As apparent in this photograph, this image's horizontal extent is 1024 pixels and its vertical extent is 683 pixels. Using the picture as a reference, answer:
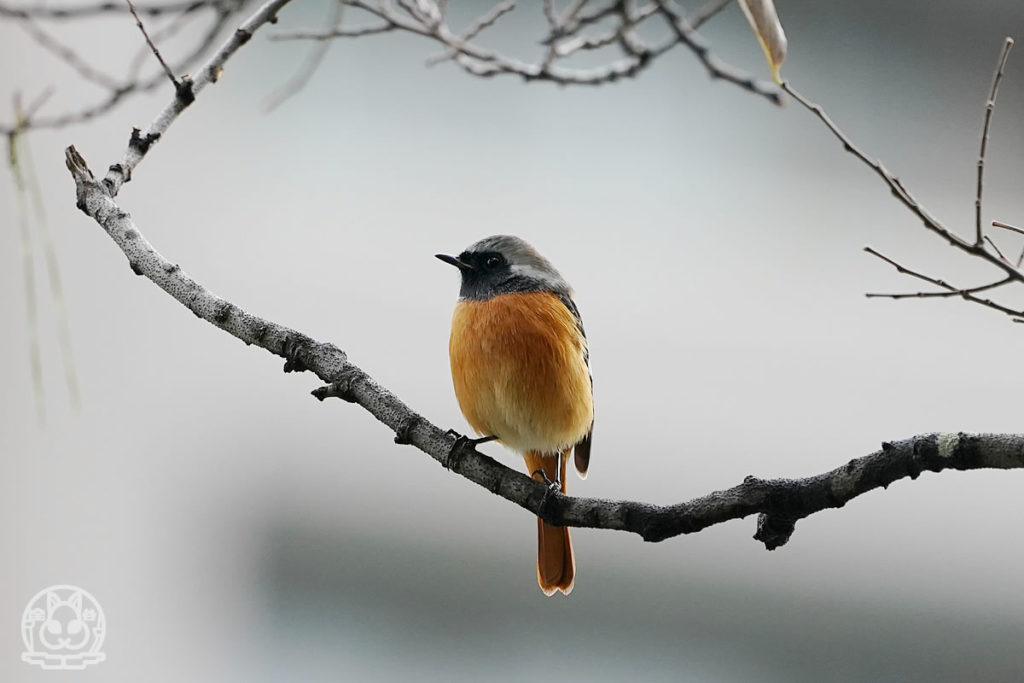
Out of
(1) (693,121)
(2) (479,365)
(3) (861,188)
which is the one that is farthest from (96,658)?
(3) (861,188)

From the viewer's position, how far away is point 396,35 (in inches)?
333

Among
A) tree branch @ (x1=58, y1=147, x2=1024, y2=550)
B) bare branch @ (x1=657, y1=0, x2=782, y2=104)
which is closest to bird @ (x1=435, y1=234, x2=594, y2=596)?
tree branch @ (x1=58, y1=147, x2=1024, y2=550)

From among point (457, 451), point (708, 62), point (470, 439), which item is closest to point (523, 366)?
point (470, 439)

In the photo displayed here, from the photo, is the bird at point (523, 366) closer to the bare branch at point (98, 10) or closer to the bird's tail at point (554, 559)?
the bird's tail at point (554, 559)

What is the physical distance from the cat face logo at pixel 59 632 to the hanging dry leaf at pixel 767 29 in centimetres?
393

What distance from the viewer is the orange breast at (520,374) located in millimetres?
3303

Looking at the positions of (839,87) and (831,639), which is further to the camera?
(839,87)

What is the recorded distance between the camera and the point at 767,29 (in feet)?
5.40

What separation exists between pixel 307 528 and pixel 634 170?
4.09m

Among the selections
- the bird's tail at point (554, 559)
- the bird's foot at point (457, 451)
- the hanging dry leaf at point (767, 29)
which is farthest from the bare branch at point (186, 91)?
the bird's tail at point (554, 559)

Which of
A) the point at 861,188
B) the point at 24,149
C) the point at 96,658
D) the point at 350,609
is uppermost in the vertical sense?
the point at 861,188

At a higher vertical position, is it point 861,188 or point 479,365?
point 861,188

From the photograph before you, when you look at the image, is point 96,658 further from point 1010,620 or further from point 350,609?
point 1010,620

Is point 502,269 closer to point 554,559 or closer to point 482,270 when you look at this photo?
point 482,270
